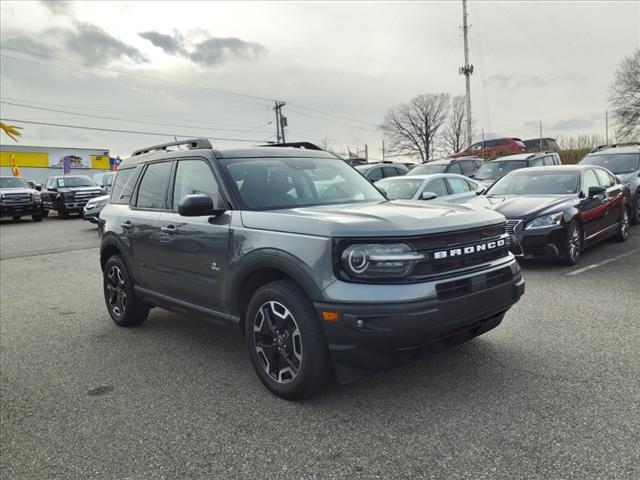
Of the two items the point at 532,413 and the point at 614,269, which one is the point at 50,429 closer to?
the point at 532,413

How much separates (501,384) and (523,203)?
4985 millimetres

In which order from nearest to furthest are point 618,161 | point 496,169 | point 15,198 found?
point 618,161 < point 496,169 < point 15,198

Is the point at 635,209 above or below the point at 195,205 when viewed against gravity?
below

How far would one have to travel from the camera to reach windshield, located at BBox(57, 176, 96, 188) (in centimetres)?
2277

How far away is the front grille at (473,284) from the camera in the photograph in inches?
120

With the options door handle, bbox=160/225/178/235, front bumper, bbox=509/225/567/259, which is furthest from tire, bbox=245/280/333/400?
front bumper, bbox=509/225/567/259

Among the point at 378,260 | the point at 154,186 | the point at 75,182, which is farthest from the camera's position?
the point at 75,182

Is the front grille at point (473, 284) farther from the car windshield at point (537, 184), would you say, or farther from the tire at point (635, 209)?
the tire at point (635, 209)

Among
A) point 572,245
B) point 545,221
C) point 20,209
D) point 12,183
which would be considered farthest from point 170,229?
point 12,183

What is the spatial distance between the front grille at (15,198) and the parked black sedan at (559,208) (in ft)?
66.1

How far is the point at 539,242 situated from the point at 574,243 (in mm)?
758

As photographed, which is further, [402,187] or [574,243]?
[402,187]

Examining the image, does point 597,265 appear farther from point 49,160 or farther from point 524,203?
point 49,160

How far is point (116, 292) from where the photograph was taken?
559cm
